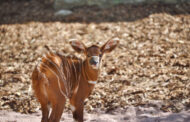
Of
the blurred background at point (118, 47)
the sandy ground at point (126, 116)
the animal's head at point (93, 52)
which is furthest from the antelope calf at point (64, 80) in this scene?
the sandy ground at point (126, 116)

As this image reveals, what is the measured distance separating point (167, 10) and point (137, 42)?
2.32m

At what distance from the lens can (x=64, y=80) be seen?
3754 millimetres

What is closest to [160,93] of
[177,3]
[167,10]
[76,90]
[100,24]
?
[76,90]

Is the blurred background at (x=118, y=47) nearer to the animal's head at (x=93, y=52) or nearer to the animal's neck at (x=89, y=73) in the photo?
the animal's head at (x=93, y=52)

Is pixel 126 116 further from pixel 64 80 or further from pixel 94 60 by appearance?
pixel 64 80

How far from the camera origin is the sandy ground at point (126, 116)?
4497 millimetres

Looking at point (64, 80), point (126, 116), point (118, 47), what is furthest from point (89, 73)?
point (118, 47)

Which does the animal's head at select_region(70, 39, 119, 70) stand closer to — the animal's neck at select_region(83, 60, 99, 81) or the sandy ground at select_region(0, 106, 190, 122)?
the animal's neck at select_region(83, 60, 99, 81)

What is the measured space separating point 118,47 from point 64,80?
3934 millimetres

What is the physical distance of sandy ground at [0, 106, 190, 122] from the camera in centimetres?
450

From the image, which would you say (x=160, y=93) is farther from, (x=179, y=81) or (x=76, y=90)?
(x=76, y=90)

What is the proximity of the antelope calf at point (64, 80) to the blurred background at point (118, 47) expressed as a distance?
519 millimetres

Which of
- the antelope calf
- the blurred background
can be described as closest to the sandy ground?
the blurred background

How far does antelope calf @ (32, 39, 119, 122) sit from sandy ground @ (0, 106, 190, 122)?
92 centimetres
